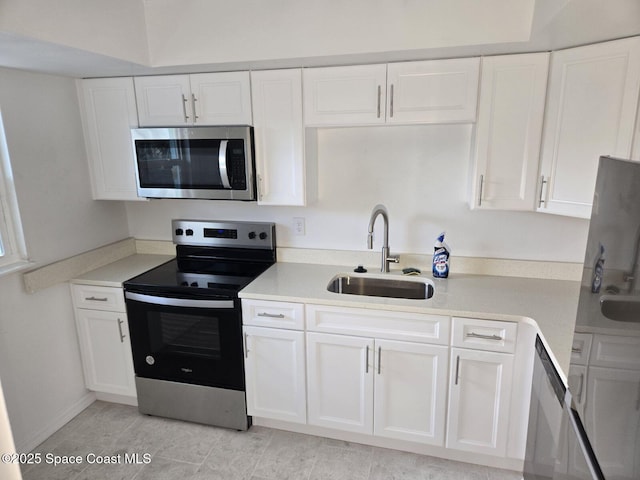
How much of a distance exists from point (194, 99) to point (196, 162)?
14.0 inches

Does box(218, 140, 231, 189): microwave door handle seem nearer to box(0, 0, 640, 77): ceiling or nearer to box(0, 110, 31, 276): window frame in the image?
box(0, 0, 640, 77): ceiling

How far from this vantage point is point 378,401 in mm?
2156

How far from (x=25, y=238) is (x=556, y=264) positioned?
9.77 ft

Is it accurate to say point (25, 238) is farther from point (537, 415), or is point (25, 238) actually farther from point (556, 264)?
point (556, 264)

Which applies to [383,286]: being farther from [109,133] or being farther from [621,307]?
[109,133]

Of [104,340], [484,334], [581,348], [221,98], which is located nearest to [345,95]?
[221,98]

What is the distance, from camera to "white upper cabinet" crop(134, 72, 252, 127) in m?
2.28

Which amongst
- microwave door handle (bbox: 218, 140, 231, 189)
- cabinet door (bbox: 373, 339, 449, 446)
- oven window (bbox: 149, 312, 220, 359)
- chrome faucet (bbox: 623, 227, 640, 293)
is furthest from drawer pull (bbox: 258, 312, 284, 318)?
chrome faucet (bbox: 623, 227, 640, 293)

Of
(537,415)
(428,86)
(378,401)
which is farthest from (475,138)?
(378,401)

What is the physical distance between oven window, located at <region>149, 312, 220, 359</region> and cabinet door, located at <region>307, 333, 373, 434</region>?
0.56 meters

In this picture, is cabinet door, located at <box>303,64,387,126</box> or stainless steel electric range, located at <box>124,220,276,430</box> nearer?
cabinet door, located at <box>303,64,387,126</box>

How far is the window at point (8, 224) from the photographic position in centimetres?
216

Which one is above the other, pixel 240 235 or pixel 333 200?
pixel 333 200

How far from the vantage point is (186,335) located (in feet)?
7.70
